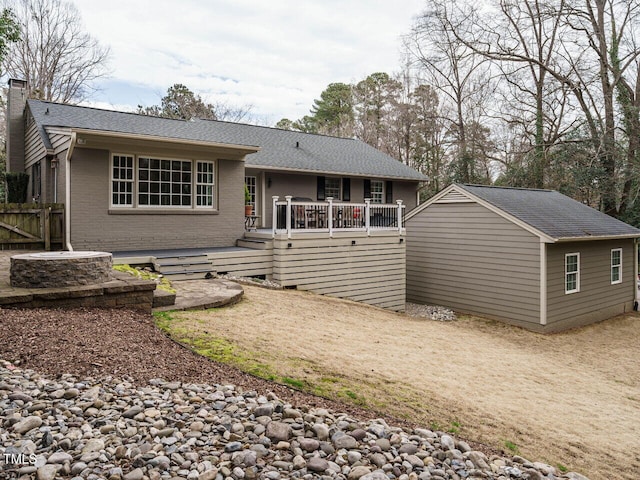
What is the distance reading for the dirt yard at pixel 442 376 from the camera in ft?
13.7

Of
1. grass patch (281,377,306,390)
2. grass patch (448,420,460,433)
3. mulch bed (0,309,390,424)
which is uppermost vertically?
mulch bed (0,309,390,424)

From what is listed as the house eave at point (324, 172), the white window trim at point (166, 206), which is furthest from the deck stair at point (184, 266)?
the house eave at point (324, 172)

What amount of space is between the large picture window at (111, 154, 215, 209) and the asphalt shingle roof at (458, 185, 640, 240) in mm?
7643

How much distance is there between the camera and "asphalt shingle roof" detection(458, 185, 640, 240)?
12594 mm

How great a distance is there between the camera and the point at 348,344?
253 inches

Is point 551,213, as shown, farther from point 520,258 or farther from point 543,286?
point 543,286

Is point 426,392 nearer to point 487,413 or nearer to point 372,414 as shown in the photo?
point 487,413


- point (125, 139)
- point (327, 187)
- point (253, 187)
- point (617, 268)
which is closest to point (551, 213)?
point (617, 268)

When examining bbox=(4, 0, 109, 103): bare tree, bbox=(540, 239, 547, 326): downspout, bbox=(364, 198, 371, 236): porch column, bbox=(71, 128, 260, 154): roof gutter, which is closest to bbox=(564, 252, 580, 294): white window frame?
bbox=(540, 239, 547, 326): downspout

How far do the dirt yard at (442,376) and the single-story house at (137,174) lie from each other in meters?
3.09

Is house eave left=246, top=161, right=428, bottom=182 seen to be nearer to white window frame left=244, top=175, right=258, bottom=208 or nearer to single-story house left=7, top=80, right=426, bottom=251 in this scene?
single-story house left=7, top=80, right=426, bottom=251

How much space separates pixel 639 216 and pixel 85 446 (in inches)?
923

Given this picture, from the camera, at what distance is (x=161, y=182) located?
11.0 metres

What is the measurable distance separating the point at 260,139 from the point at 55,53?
649 inches
